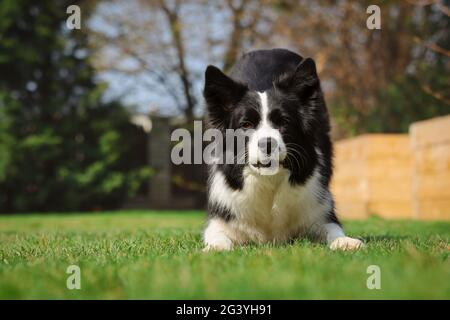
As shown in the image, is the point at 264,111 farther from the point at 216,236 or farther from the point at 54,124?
the point at 54,124

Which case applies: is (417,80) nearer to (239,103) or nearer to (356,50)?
(356,50)

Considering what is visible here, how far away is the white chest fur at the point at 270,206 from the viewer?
413 centimetres

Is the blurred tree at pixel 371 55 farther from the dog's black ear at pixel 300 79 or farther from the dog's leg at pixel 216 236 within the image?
the dog's leg at pixel 216 236

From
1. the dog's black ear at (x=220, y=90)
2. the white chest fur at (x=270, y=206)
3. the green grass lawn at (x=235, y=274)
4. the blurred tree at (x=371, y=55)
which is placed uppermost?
the blurred tree at (x=371, y=55)

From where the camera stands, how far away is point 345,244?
3.83 m

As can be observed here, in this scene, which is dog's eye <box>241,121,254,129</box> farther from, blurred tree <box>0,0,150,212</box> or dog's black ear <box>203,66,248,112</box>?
blurred tree <box>0,0,150,212</box>

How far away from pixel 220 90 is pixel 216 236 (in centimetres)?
116

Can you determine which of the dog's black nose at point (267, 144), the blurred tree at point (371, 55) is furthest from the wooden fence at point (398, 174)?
the dog's black nose at point (267, 144)

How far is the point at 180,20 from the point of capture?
56.6 ft

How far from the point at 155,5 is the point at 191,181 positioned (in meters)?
6.01

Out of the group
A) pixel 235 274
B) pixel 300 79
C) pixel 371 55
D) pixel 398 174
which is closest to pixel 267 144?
pixel 300 79

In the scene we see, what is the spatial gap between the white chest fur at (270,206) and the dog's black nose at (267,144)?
35cm
